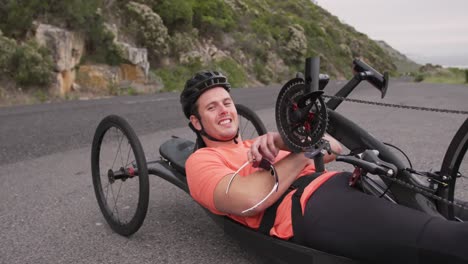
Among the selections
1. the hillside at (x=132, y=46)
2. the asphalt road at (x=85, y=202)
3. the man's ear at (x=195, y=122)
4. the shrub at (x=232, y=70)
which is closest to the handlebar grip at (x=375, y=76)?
the man's ear at (x=195, y=122)

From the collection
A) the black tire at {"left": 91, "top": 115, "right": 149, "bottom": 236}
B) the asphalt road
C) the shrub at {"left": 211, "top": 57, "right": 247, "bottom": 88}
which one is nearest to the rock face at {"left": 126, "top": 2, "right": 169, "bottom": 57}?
the shrub at {"left": 211, "top": 57, "right": 247, "bottom": 88}

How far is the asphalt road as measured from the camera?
276cm

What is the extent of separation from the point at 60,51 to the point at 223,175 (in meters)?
13.1

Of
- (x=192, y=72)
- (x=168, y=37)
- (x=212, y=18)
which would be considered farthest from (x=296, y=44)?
(x=168, y=37)

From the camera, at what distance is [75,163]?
16.7ft

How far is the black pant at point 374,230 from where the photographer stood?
1.64 m

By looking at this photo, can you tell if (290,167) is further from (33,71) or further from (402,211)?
(33,71)

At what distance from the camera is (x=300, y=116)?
2.04 metres

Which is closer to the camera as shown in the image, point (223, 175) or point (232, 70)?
point (223, 175)

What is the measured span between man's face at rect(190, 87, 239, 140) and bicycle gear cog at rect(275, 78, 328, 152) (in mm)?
520

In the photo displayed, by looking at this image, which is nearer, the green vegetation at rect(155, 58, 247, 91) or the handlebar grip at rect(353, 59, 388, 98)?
the handlebar grip at rect(353, 59, 388, 98)

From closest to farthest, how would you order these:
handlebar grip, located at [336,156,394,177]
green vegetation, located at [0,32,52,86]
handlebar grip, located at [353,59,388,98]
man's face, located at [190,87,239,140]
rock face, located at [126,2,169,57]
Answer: handlebar grip, located at [336,156,394,177], handlebar grip, located at [353,59,388,98], man's face, located at [190,87,239,140], green vegetation, located at [0,32,52,86], rock face, located at [126,2,169,57]

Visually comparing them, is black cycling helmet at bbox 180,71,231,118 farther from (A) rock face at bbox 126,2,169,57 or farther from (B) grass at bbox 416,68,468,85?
(B) grass at bbox 416,68,468,85

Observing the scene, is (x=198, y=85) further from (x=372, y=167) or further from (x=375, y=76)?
(x=372, y=167)
